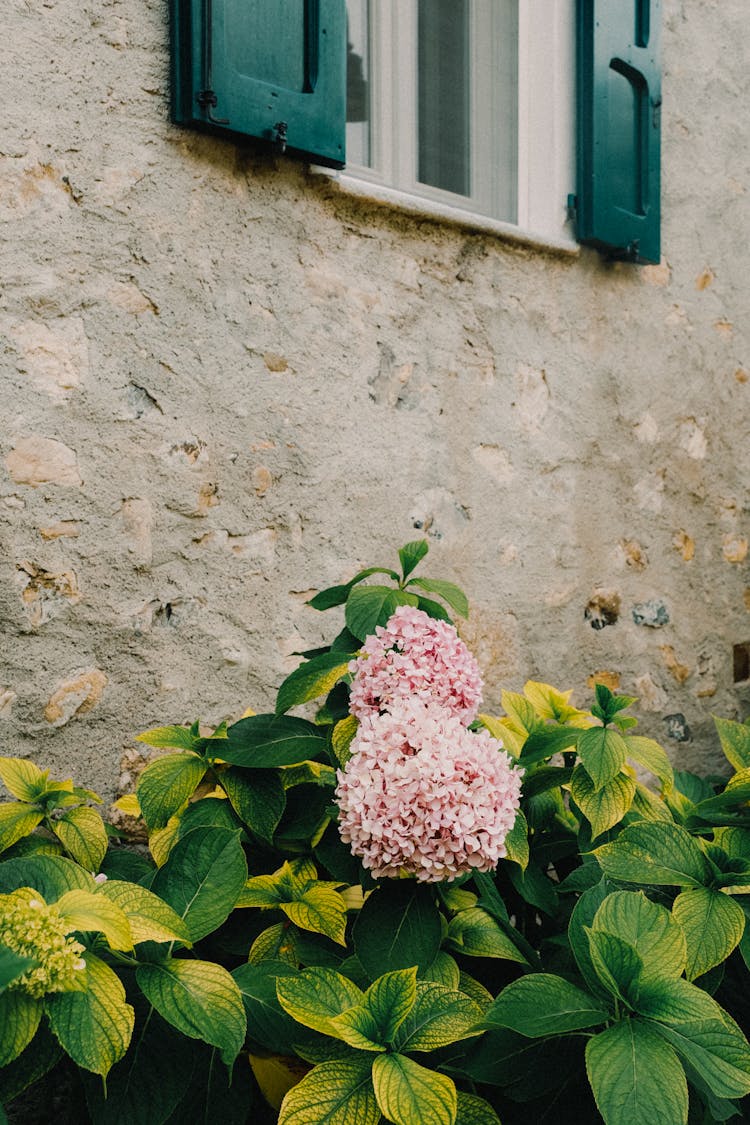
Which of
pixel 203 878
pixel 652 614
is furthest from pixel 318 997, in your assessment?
pixel 652 614

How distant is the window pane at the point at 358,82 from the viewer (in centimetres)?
260

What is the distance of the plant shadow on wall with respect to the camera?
104 centimetres

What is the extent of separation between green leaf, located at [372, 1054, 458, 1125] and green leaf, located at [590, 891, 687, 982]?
259 millimetres

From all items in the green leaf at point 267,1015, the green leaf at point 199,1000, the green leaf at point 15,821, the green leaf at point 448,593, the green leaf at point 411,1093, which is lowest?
the green leaf at point 15,821

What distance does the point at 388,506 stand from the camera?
2461 mm

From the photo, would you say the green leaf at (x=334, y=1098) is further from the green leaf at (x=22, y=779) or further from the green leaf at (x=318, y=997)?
the green leaf at (x=22, y=779)

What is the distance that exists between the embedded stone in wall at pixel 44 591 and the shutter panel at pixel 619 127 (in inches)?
72.6

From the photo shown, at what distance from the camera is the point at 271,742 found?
1.49m

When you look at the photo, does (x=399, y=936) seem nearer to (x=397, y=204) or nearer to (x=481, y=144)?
(x=397, y=204)

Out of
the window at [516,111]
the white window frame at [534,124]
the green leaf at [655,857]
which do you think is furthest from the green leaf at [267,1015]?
the white window frame at [534,124]

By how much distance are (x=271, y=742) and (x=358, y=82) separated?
6.38ft

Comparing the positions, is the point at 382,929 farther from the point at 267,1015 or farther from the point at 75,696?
→ the point at 75,696

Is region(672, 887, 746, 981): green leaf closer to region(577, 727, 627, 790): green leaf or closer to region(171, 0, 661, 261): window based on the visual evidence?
region(577, 727, 627, 790): green leaf

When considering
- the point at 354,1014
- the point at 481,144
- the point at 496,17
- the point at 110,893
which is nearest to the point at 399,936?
the point at 354,1014
